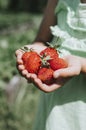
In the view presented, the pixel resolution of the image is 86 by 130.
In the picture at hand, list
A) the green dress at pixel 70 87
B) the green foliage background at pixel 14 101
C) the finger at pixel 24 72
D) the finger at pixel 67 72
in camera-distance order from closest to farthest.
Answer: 1. the finger at pixel 67 72
2. the finger at pixel 24 72
3. the green dress at pixel 70 87
4. the green foliage background at pixel 14 101

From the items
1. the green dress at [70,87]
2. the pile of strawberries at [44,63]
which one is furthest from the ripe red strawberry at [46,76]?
the green dress at [70,87]

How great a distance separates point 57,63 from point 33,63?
0.13 m

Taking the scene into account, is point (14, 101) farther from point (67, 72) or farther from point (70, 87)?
point (67, 72)

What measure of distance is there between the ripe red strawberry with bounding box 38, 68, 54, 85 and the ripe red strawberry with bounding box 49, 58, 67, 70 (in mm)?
24

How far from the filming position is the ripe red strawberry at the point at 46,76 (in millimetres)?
2485

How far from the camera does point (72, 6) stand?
2.82 metres

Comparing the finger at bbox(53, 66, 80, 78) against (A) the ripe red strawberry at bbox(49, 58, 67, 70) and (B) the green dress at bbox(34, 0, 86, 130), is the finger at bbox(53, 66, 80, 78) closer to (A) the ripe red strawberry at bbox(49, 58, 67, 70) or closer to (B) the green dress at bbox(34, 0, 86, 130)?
(A) the ripe red strawberry at bbox(49, 58, 67, 70)

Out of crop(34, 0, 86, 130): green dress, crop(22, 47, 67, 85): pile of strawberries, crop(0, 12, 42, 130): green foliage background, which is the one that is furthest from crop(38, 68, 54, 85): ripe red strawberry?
crop(0, 12, 42, 130): green foliage background

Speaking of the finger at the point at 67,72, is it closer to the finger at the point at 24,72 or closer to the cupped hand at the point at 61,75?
the cupped hand at the point at 61,75

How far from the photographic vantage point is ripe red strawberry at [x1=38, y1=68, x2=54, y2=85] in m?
2.48

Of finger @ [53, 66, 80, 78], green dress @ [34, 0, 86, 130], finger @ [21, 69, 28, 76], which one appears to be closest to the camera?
finger @ [53, 66, 80, 78]

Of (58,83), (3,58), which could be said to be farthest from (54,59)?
(3,58)

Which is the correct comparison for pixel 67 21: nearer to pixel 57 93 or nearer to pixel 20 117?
pixel 57 93

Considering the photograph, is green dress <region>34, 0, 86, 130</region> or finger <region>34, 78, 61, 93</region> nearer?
finger <region>34, 78, 61, 93</region>
